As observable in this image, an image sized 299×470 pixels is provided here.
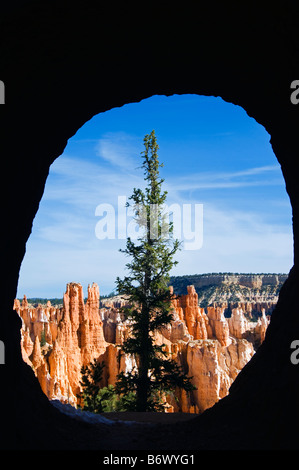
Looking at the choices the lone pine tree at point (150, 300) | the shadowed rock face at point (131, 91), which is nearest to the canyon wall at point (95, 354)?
the lone pine tree at point (150, 300)

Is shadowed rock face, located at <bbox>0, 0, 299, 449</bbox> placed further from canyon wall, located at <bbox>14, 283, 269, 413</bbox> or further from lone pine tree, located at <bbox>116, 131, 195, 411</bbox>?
canyon wall, located at <bbox>14, 283, 269, 413</bbox>

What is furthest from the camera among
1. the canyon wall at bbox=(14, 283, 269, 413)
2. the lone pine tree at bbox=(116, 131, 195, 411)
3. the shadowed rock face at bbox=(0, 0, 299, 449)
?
the canyon wall at bbox=(14, 283, 269, 413)

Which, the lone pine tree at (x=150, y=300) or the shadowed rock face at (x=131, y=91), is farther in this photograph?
the lone pine tree at (x=150, y=300)

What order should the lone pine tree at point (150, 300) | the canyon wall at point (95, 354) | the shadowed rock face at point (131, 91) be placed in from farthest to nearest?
the canyon wall at point (95, 354) < the lone pine tree at point (150, 300) < the shadowed rock face at point (131, 91)

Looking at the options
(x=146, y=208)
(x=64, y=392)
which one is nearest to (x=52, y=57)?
(x=146, y=208)

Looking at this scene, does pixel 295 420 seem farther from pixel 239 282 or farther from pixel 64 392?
pixel 239 282

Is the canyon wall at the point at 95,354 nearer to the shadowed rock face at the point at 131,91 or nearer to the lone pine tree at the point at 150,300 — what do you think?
the lone pine tree at the point at 150,300

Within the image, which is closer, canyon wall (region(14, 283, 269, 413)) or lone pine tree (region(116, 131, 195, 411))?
lone pine tree (region(116, 131, 195, 411))

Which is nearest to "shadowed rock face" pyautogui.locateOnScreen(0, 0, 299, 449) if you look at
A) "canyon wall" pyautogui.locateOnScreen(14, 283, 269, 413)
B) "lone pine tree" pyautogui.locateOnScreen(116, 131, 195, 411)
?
"lone pine tree" pyautogui.locateOnScreen(116, 131, 195, 411)

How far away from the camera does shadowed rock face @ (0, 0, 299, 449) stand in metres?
4.56

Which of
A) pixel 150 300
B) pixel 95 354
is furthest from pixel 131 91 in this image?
pixel 95 354

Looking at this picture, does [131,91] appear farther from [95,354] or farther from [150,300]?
[95,354]

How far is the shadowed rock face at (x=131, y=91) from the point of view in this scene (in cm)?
456
